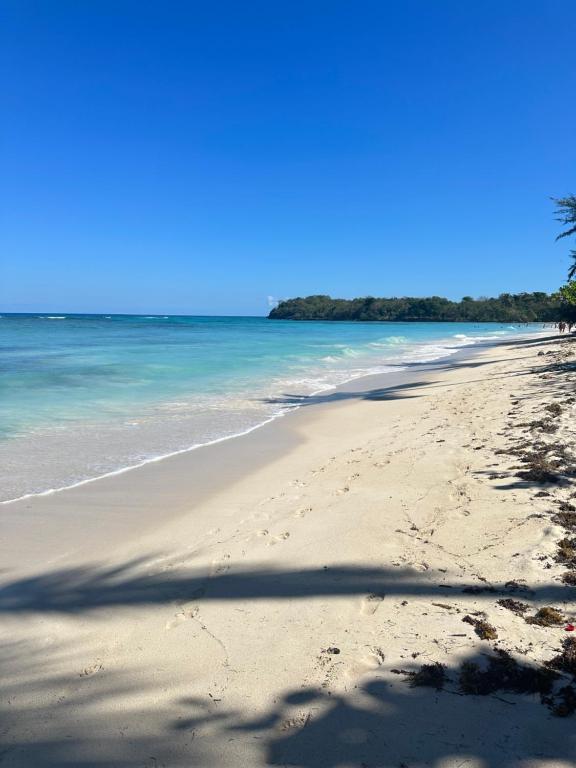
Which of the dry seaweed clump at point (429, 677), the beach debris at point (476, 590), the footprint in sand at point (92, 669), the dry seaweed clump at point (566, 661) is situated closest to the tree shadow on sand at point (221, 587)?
the beach debris at point (476, 590)

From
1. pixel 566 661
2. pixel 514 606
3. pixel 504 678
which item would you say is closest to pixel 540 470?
pixel 514 606

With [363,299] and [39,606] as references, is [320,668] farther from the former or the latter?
[363,299]

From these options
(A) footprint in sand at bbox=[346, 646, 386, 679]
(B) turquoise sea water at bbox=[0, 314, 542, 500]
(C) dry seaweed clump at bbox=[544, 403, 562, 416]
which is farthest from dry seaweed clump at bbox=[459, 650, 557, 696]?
(C) dry seaweed clump at bbox=[544, 403, 562, 416]

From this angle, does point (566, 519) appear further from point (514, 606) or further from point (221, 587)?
point (221, 587)

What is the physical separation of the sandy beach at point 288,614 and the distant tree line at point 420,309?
9639 cm

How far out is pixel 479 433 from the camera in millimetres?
8180

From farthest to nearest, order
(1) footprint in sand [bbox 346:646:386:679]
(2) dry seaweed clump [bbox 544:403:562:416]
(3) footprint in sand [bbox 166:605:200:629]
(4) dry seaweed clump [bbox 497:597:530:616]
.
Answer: (2) dry seaweed clump [bbox 544:403:562:416]
(3) footprint in sand [bbox 166:605:200:629]
(4) dry seaweed clump [bbox 497:597:530:616]
(1) footprint in sand [bbox 346:646:386:679]

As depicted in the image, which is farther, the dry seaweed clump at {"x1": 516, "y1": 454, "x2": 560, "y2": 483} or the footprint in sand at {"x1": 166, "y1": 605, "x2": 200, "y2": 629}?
the dry seaweed clump at {"x1": 516, "y1": 454, "x2": 560, "y2": 483}

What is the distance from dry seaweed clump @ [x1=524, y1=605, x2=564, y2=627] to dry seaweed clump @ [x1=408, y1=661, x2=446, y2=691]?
740 millimetres

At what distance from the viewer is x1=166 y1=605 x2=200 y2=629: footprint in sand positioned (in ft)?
10.9

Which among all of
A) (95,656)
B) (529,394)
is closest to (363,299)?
(529,394)

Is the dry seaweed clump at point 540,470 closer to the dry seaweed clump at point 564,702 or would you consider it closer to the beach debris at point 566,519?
the beach debris at point 566,519

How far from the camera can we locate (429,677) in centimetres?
263

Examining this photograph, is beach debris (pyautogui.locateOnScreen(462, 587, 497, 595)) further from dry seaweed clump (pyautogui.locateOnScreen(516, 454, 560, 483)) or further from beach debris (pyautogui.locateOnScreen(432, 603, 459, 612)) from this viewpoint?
dry seaweed clump (pyautogui.locateOnScreen(516, 454, 560, 483))
